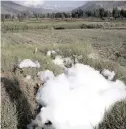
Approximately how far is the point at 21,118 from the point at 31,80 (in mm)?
2354

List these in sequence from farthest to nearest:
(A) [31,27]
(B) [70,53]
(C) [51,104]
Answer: (A) [31,27] < (B) [70,53] < (C) [51,104]

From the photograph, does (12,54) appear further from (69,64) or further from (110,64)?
(110,64)

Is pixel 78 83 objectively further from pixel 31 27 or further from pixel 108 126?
pixel 31 27

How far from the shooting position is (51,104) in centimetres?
906

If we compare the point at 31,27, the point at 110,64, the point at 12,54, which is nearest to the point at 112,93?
the point at 110,64

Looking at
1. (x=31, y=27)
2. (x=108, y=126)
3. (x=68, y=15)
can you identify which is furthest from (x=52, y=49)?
(x=68, y=15)

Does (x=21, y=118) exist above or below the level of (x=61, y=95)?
below

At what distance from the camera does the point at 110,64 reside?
14.2 meters

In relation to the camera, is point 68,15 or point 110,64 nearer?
point 110,64

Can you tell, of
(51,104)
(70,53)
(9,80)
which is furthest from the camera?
(70,53)

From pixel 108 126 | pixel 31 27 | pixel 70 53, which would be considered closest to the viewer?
pixel 108 126

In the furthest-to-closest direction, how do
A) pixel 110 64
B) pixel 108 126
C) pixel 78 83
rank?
pixel 110 64 < pixel 78 83 < pixel 108 126

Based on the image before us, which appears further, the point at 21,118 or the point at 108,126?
the point at 21,118

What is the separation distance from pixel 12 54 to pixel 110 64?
3.48 metres
